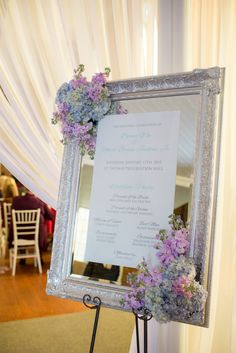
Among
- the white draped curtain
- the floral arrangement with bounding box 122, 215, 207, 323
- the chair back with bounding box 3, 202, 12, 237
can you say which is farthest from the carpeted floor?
the chair back with bounding box 3, 202, 12, 237

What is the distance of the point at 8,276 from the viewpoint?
14.4 feet

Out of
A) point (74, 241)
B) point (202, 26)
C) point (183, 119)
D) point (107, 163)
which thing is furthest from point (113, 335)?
point (202, 26)

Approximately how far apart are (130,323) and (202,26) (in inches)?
99.4

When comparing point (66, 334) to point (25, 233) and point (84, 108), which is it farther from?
point (84, 108)

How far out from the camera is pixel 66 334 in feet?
9.37

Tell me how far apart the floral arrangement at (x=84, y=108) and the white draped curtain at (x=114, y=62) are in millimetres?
378

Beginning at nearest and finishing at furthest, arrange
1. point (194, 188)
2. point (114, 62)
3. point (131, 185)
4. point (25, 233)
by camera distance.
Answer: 1. point (194, 188)
2. point (131, 185)
3. point (114, 62)
4. point (25, 233)

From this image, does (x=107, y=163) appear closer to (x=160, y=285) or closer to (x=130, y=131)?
(x=130, y=131)

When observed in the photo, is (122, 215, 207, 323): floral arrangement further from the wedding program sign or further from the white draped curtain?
the white draped curtain

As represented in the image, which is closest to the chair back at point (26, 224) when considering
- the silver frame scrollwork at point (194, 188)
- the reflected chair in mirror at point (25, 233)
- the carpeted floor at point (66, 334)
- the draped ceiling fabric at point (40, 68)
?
the reflected chair in mirror at point (25, 233)

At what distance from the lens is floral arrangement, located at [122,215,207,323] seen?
108cm

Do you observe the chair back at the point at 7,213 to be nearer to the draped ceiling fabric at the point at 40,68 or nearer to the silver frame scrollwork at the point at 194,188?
the draped ceiling fabric at the point at 40,68

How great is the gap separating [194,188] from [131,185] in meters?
0.24

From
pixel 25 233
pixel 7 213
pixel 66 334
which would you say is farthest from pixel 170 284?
pixel 7 213
